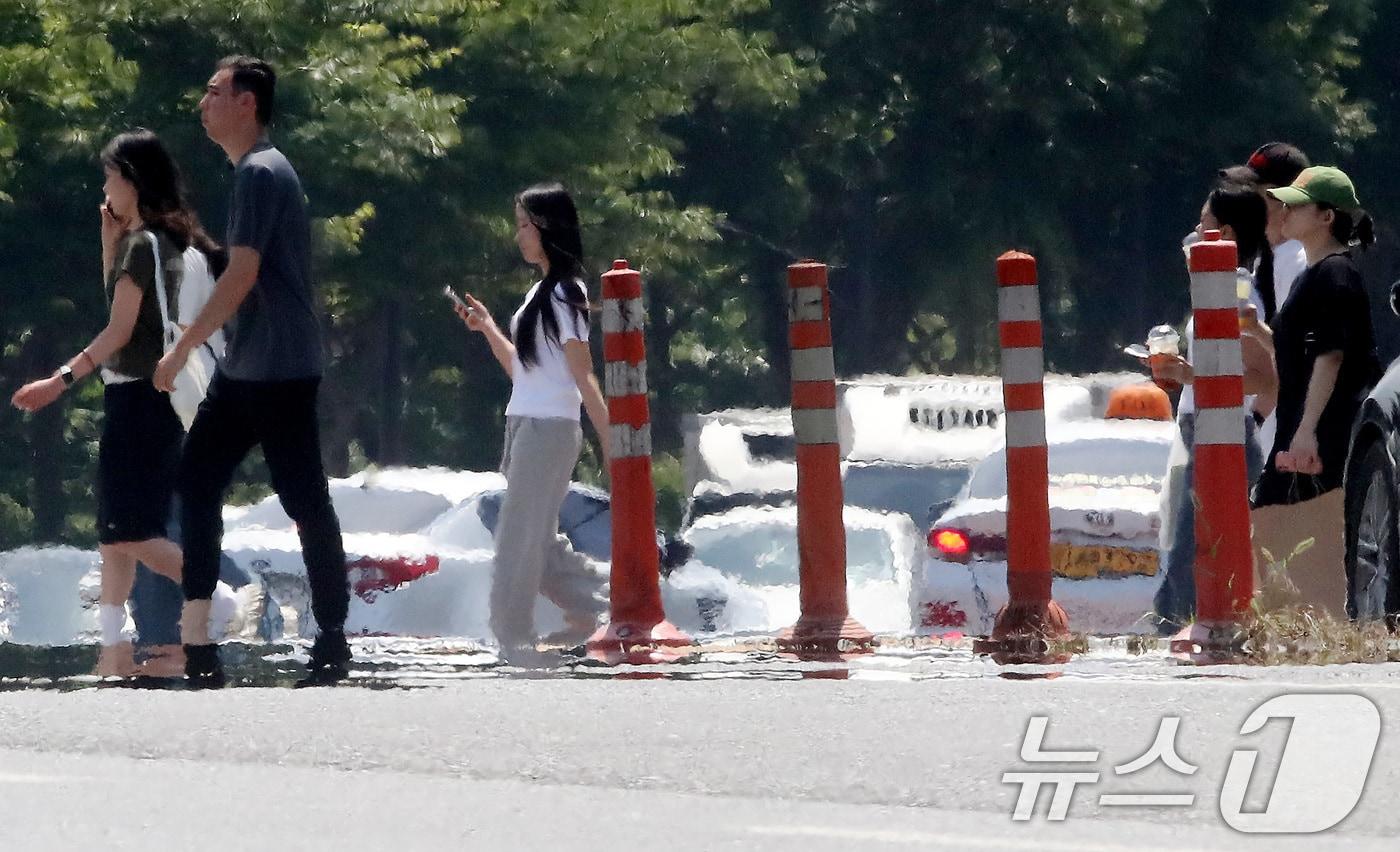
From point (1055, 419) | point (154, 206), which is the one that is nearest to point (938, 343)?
point (1055, 419)

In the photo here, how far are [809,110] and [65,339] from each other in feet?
45.9

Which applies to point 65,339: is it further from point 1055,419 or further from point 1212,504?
point 1212,504

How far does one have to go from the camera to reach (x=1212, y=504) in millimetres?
9945

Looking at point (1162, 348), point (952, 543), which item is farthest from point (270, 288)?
point (952, 543)

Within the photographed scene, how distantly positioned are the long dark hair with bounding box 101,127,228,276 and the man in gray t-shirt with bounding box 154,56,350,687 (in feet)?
1.52

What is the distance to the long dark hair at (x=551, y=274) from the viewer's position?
11109 mm

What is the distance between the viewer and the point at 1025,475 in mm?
10172

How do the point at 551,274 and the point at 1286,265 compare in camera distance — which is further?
the point at 551,274

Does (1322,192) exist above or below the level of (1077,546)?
above

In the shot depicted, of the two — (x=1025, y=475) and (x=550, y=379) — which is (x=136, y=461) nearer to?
(x=550, y=379)


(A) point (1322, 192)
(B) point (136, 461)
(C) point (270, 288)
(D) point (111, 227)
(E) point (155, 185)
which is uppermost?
(E) point (155, 185)

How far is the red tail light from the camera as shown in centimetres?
1438

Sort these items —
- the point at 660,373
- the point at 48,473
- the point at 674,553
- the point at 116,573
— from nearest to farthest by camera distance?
the point at 116,573
the point at 674,553
the point at 48,473
the point at 660,373

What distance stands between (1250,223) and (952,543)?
3726 millimetres
